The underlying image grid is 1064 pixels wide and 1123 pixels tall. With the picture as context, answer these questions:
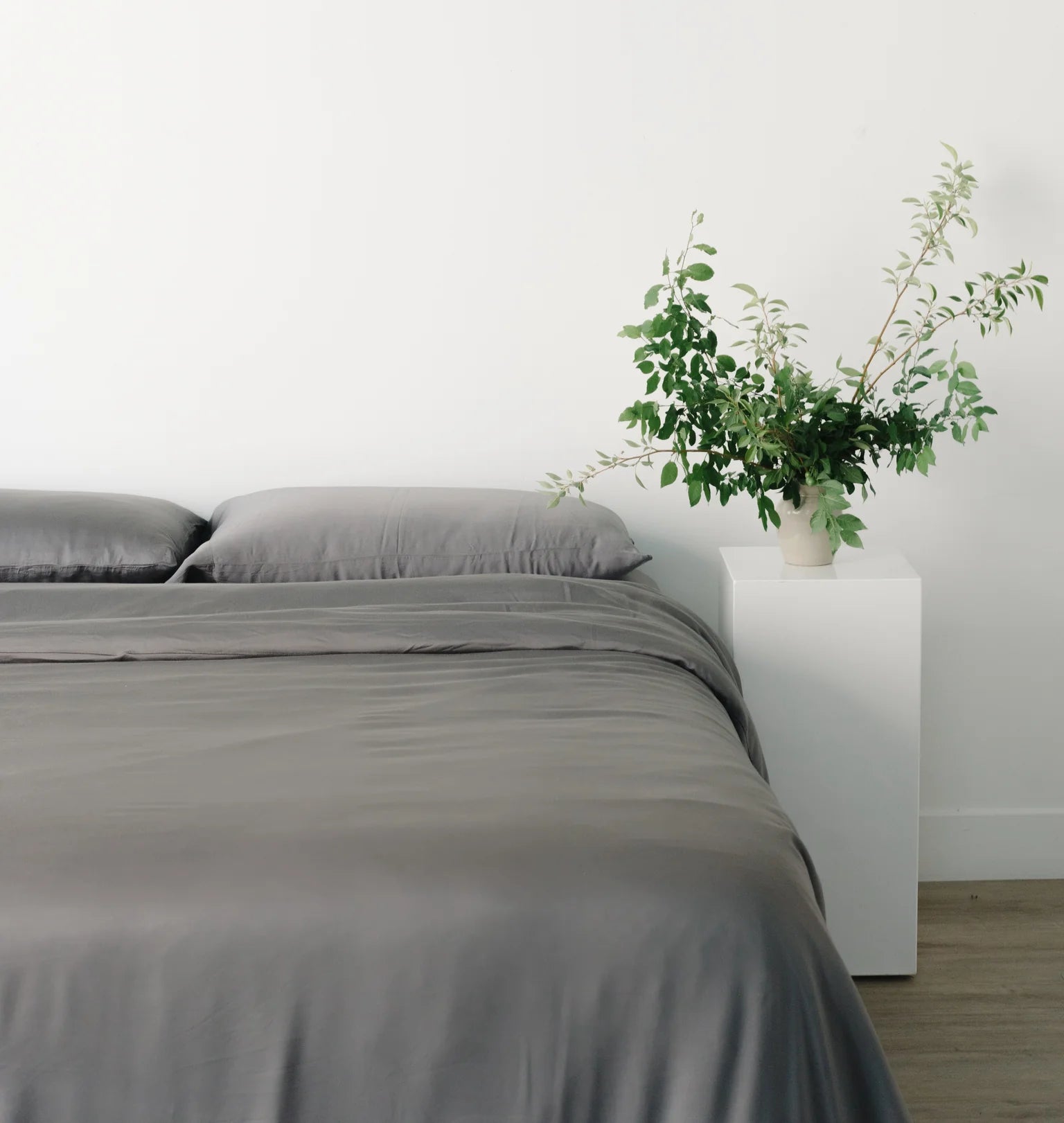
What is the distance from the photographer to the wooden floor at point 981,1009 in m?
1.74

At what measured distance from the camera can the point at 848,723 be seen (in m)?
2.07

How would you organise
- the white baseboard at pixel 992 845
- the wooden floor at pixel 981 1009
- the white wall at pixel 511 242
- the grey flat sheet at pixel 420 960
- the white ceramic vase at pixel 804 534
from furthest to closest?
the white baseboard at pixel 992 845 → the white wall at pixel 511 242 → the white ceramic vase at pixel 804 534 → the wooden floor at pixel 981 1009 → the grey flat sheet at pixel 420 960

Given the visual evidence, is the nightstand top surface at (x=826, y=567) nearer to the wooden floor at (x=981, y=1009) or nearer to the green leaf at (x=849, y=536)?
the green leaf at (x=849, y=536)

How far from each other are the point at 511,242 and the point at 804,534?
3.08 feet

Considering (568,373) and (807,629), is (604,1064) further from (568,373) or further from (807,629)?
(568,373)

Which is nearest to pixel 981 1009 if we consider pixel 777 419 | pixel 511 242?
pixel 777 419

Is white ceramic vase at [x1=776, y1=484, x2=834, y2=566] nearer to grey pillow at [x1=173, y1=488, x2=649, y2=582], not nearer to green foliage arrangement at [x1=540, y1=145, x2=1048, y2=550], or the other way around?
green foliage arrangement at [x1=540, y1=145, x2=1048, y2=550]

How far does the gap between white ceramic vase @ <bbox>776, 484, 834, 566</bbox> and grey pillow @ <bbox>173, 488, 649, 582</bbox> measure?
0.27 metres

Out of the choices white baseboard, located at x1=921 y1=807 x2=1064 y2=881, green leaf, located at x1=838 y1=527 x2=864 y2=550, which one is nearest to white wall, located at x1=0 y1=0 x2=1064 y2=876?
white baseboard, located at x1=921 y1=807 x2=1064 y2=881

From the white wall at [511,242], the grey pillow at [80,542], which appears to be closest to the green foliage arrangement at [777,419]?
the white wall at [511,242]

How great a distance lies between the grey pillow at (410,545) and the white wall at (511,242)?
391 millimetres

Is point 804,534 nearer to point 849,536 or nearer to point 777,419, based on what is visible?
point 849,536

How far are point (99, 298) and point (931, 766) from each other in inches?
84.2

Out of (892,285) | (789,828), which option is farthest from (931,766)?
(789,828)
